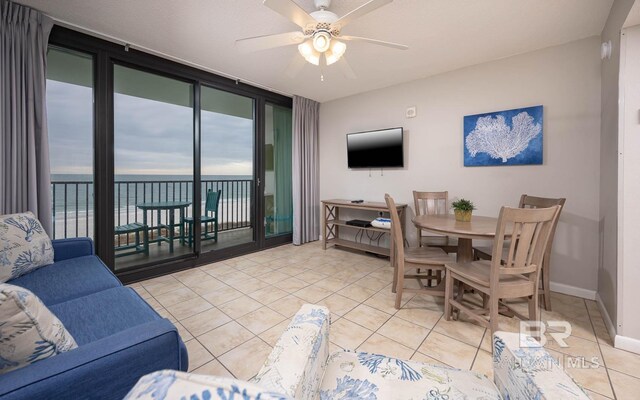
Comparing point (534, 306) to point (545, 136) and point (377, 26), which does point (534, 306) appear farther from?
point (377, 26)

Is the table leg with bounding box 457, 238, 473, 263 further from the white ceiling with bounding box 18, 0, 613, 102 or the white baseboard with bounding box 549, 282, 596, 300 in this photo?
the white ceiling with bounding box 18, 0, 613, 102

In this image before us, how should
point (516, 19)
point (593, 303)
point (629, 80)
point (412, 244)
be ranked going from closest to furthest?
1. point (629, 80)
2. point (516, 19)
3. point (593, 303)
4. point (412, 244)

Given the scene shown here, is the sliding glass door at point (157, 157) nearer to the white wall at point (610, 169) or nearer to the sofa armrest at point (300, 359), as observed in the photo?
the sofa armrest at point (300, 359)

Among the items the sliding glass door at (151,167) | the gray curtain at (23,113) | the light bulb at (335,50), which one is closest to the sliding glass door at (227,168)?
the sliding glass door at (151,167)

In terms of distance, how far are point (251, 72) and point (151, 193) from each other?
260cm

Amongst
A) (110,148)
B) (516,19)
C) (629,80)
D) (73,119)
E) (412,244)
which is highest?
(516,19)

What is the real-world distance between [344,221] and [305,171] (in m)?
1.09

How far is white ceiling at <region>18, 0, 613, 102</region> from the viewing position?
6.85 ft

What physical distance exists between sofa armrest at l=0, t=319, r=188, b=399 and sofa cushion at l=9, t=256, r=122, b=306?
3.36ft

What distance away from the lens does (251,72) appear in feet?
11.2

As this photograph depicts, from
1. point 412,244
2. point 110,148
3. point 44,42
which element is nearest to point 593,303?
point 412,244

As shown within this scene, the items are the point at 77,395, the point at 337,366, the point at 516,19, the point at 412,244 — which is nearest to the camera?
the point at 77,395

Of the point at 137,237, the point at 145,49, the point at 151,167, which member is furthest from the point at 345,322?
the point at 151,167

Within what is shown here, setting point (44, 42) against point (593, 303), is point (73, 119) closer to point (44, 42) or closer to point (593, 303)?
point (44, 42)
